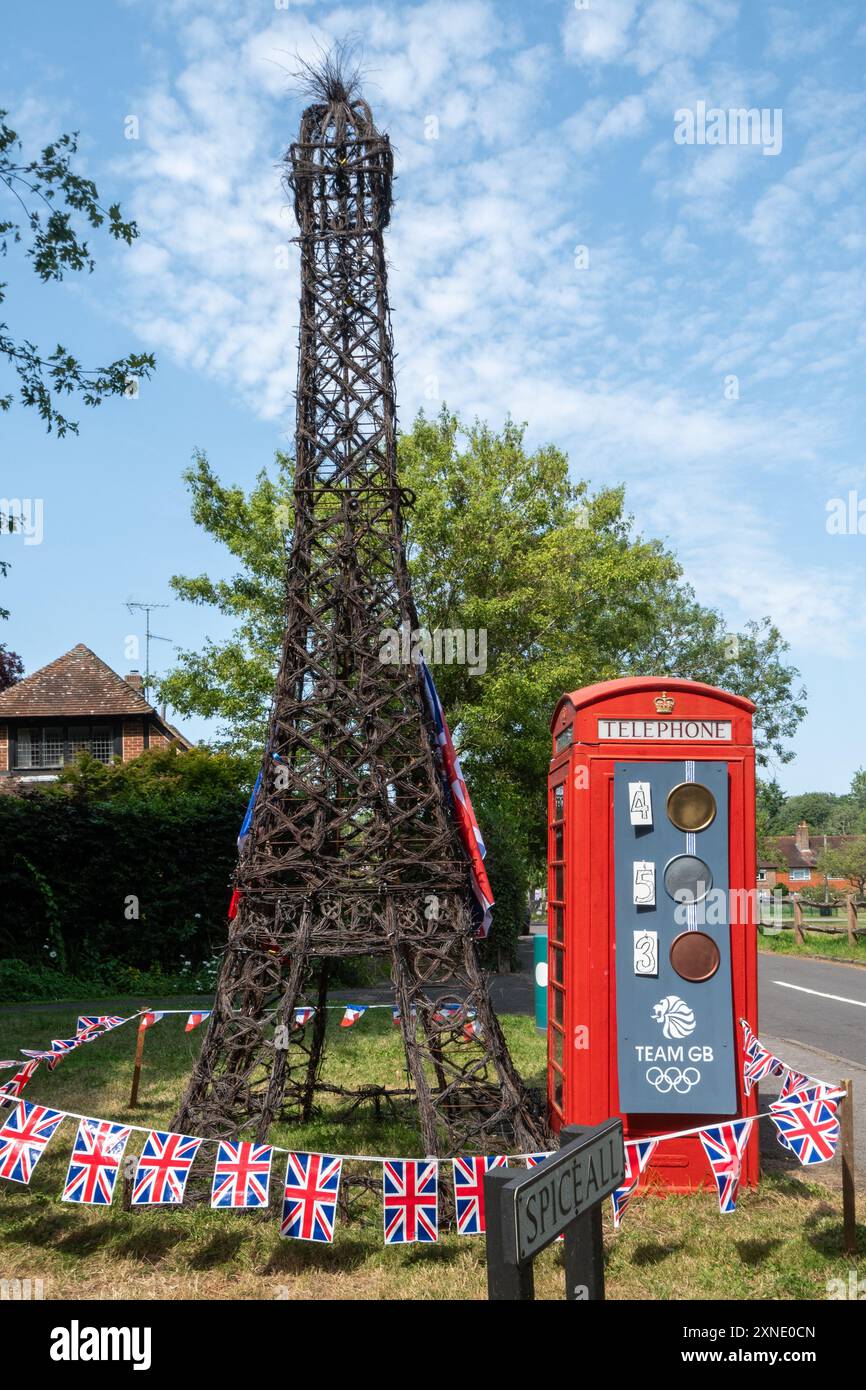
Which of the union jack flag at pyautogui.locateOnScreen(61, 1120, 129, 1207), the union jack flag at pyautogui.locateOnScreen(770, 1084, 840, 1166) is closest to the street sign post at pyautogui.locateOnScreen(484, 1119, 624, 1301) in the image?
the union jack flag at pyautogui.locateOnScreen(770, 1084, 840, 1166)

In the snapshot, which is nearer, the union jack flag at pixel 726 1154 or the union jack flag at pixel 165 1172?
the union jack flag at pixel 165 1172

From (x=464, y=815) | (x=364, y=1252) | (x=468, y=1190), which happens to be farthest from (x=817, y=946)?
(x=364, y=1252)

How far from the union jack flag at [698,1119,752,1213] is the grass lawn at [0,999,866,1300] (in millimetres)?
225

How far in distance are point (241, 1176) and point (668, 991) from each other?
2888 millimetres

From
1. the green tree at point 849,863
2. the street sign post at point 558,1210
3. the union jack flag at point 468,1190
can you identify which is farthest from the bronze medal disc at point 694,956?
the green tree at point 849,863

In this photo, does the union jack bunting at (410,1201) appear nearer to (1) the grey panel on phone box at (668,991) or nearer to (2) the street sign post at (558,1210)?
(1) the grey panel on phone box at (668,991)

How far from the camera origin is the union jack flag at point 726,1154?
596 centimetres

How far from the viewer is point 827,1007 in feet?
53.3

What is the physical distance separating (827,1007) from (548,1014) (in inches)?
390

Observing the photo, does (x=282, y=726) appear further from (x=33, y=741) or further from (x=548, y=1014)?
(x=33, y=741)

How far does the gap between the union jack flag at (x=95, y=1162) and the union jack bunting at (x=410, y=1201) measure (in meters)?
1.42

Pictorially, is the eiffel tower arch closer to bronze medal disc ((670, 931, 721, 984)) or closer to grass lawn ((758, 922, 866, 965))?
bronze medal disc ((670, 931, 721, 984))
